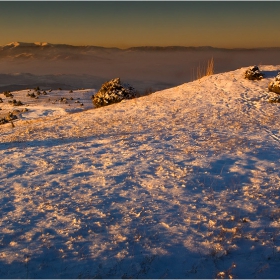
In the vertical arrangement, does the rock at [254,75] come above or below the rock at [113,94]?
above

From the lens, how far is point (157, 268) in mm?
5387

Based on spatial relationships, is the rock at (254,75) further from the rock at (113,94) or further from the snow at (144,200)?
the rock at (113,94)

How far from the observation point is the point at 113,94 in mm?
23672

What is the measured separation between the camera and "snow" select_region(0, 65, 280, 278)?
553 cm

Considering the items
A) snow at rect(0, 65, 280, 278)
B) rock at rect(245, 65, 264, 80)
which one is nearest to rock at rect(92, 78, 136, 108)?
rock at rect(245, 65, 264, 80)

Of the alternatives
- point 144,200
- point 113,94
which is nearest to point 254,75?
point 113,94

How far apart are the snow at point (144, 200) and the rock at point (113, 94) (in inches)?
365

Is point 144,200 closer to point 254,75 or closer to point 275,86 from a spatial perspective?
point 275,86

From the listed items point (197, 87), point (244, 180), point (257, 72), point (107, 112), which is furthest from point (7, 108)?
point (244, 180)

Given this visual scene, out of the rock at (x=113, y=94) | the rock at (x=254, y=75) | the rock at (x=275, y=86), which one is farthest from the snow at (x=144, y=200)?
the rock at (x=113, y=94)

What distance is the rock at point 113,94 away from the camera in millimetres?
23547

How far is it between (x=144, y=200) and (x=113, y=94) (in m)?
17.0

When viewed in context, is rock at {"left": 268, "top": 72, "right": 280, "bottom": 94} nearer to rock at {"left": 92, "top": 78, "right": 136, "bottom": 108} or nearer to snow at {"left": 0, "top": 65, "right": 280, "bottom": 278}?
snow at {"left": 0, "top": 65, "right": 280, "bottom": 278}

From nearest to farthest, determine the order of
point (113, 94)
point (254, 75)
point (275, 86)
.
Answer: point (275, 86) < point (254, 75) < point (113, 94)
